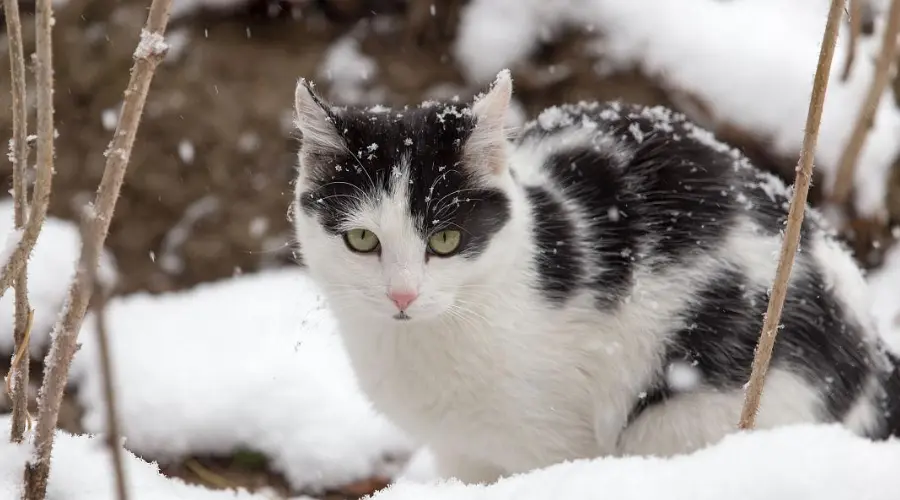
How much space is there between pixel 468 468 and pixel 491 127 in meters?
1.06

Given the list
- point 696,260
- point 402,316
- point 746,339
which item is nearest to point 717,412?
point 746,339

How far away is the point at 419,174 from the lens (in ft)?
6.51

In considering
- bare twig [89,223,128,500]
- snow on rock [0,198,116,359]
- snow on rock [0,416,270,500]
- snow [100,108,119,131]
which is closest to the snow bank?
snow [100,108,119,131]

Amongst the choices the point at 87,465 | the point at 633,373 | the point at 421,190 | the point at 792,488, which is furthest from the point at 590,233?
the point at 87,465

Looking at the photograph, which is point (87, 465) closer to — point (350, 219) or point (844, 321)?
point (350, 219)

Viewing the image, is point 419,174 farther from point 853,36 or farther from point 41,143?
point 853,36

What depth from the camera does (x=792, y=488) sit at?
3.80ft

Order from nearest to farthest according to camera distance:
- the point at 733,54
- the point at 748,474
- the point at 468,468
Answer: the point at 748,474 → the point at 468,468 → the point at 733,54

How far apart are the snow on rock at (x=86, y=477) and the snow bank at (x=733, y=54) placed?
287 cm

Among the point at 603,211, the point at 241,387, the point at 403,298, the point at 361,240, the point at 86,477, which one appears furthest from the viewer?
the point at 241,387

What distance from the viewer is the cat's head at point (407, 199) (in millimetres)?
1924

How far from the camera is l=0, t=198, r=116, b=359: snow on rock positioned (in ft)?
10.8

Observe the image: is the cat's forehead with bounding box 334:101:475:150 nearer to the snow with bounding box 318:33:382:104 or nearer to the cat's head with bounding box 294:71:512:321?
the cat's head with bounding box 294:71:512:321

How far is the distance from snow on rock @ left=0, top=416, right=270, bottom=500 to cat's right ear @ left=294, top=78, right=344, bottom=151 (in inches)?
32.4
